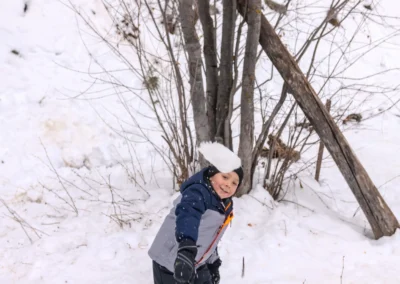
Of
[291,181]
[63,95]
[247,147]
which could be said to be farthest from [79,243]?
[63,95]

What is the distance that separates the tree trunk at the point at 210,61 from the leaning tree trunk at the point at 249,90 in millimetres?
305

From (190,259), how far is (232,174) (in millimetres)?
511

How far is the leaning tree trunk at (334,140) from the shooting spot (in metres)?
3.27

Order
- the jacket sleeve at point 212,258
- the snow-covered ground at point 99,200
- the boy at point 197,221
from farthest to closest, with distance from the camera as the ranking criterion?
1. the snow-covered ground at point 99,200
2. the jacket sleeve at point 212,258
3. the boy at point 197,221

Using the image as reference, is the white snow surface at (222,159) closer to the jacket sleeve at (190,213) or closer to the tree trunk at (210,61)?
the jacket sleeve at (190,213)

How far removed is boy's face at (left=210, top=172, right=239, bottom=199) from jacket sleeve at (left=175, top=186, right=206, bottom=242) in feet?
0.32

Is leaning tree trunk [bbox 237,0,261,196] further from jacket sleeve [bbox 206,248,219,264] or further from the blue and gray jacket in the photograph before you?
the blue and gray jacket

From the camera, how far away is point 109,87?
6.07 metres

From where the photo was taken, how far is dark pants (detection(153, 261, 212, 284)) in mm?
2182

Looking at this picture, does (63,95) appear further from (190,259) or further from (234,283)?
(190,259)

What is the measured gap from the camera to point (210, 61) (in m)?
3.57

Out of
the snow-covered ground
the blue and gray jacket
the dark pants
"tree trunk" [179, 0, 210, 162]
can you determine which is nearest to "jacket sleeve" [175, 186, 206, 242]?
the blue and gray jacket

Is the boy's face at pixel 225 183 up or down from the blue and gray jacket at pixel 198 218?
up

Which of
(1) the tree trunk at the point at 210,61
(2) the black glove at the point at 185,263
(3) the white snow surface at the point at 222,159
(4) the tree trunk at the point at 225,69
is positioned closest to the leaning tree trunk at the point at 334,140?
(4) the tree trunk at the point at 225,69
